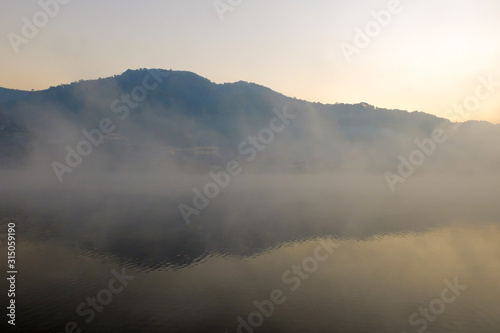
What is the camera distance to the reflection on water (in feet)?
50.8

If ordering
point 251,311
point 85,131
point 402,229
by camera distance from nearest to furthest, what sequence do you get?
point 251,311 → point 402,229 → point 85,131

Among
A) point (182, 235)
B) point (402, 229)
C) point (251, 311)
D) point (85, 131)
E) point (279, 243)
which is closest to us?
point (251, 311)

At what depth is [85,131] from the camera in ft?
584

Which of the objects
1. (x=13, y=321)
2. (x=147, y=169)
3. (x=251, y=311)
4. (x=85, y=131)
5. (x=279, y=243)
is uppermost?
(x=85, y=131)

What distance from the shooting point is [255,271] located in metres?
23.3

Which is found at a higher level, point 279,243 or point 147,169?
point 147,169

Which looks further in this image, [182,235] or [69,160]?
[69,160]

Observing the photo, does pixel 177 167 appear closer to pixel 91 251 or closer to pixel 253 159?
→ pixel 253 159

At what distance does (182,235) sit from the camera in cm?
3497

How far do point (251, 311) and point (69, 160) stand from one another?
163m

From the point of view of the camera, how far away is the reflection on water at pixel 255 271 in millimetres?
15477

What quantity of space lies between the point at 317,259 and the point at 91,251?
23030 mm

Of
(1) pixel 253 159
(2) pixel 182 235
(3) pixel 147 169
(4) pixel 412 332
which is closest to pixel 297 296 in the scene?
(4) pixel 412 332

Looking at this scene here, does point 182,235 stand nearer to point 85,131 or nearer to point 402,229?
point 402,229
